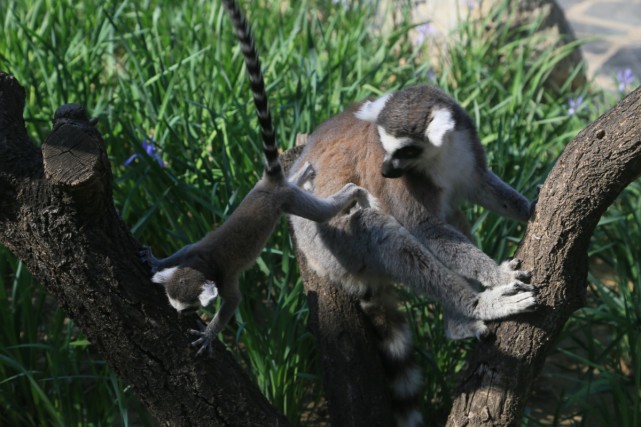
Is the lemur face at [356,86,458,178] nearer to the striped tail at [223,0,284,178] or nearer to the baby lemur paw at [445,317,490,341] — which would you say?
the striped tail at [223,0,284,178]

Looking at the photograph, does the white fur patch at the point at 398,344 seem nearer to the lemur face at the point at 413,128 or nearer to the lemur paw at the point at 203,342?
the lemur face at the point at 413,128

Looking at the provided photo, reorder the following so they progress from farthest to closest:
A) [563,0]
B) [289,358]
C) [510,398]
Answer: [563,0] < [289,358] < [510,398]

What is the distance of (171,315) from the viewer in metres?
2.88

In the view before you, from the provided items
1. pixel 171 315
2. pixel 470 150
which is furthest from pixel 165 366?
pixel 470 150

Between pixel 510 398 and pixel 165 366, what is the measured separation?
123 cm

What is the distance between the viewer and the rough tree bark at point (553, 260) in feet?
8.81

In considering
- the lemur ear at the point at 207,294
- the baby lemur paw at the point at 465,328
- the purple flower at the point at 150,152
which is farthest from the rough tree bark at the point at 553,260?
the purple flower at the point at 150,152

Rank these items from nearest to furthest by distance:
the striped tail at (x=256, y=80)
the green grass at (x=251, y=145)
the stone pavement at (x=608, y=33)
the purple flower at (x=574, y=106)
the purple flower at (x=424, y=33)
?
the striped tail at (x=256, y=80)
the green grass at (x=251, y=145)
the purple flower at (x=574, y=106)
the purple flower at (x=424, y=33)
the stone pavement at (x=608, y=33)

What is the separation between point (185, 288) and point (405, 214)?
3.63 ft

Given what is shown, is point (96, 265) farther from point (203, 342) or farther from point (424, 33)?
point (424, 33)

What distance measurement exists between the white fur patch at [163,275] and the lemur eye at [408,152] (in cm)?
108

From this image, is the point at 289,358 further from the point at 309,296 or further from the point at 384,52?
the point at 384,52

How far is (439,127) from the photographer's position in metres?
3.53

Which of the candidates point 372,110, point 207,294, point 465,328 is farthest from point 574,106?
point 207,294
